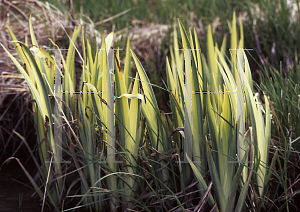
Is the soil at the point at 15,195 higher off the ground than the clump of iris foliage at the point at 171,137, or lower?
lower

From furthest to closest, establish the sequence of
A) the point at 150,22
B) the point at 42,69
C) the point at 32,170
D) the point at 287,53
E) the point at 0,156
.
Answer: the point at 150,22, the point at 287,53, the point at 0,156, the point at 32,170, the point at 42,69

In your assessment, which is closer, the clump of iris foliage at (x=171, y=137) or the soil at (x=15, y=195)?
the clump of iris foliage at (x=171, y=137)

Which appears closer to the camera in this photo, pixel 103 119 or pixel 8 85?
pixel 103 119

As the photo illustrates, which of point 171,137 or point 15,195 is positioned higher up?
point 171,137

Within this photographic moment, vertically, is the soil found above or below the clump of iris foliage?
below

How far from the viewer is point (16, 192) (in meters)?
1.25

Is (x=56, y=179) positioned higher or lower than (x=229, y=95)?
lower

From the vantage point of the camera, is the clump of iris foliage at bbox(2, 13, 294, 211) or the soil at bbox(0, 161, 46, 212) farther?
the soil at bbox(0, 161, 46, 212)

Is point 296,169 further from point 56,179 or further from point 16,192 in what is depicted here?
point 16,192

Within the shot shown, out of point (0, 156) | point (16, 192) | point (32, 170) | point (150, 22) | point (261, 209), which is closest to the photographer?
point (261, 209)

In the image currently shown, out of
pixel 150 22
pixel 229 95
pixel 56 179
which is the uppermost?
pixel 150 22

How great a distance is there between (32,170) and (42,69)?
67 cm

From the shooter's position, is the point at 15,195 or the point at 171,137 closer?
the point at 171,137

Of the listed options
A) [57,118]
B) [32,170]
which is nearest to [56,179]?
[57,118]
